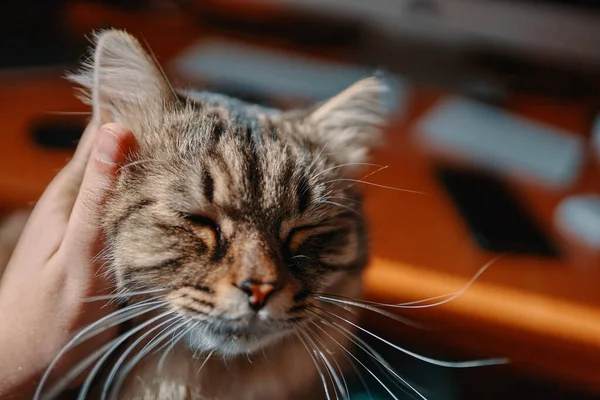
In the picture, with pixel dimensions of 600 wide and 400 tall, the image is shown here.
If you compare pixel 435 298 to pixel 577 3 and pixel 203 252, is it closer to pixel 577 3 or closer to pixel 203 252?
pixel 203 252

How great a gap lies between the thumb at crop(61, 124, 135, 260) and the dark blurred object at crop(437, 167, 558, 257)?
630mm

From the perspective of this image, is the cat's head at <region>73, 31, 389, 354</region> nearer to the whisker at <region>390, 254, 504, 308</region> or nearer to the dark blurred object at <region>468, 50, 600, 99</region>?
the whisker at <region>390, 254, 504, 308</region>

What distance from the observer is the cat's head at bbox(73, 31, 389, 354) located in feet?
1.14

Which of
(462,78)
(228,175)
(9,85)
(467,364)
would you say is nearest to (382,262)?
(467,364)

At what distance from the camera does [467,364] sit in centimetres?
60

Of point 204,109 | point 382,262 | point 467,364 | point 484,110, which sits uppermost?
point 484,110

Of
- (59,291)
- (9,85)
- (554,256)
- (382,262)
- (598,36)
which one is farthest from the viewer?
(598,36)

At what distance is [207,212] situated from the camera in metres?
0.36

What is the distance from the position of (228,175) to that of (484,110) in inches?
38.3

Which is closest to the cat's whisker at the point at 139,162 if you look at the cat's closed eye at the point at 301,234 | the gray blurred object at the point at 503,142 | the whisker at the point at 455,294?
the cat's closed eye at the point at 301,234

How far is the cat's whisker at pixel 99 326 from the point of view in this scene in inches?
12.7

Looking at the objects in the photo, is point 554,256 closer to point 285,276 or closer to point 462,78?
point 462,78

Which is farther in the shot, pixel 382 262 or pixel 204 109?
pixel 382 262

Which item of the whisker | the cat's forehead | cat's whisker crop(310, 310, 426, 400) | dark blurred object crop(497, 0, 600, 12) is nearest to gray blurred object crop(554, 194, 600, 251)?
the whisker
